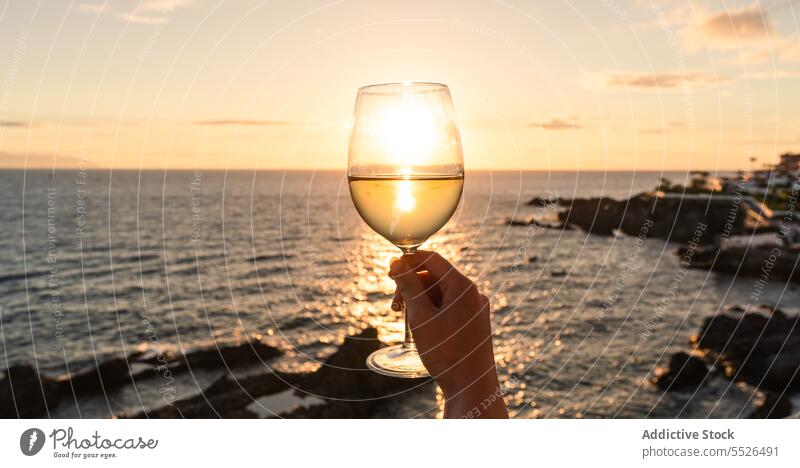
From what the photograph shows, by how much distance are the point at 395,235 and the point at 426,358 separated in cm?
38

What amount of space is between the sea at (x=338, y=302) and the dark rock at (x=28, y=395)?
89 centimetres

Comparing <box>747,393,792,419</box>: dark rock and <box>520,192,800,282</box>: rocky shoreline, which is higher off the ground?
<box>520,192,800,282</box>: rocky shoreline

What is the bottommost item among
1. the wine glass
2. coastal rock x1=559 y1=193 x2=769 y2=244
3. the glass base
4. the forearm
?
coastal rock x1=559 y1=193 x2=769 y2=244

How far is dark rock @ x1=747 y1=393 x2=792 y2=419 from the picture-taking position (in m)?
15.2

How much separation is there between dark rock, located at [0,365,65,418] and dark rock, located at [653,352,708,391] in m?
18.2

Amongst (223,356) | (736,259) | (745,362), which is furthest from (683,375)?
(736,259)

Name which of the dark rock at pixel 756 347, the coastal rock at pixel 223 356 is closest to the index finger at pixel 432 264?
the dark rock at pixel 756 347

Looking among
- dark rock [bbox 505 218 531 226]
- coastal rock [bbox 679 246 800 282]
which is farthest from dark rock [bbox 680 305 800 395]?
dark rock [bbox 505 218 531 226]

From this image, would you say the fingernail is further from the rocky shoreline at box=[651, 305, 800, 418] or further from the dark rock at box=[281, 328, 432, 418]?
the rocky shoreline at box=[651, 305, 800, 418]

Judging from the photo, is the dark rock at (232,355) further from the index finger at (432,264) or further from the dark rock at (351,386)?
the index finger at (432,264)

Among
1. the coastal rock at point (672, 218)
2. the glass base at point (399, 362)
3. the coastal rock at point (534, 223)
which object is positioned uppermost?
the glass base at point (399, 362)

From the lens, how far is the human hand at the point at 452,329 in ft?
5.91
